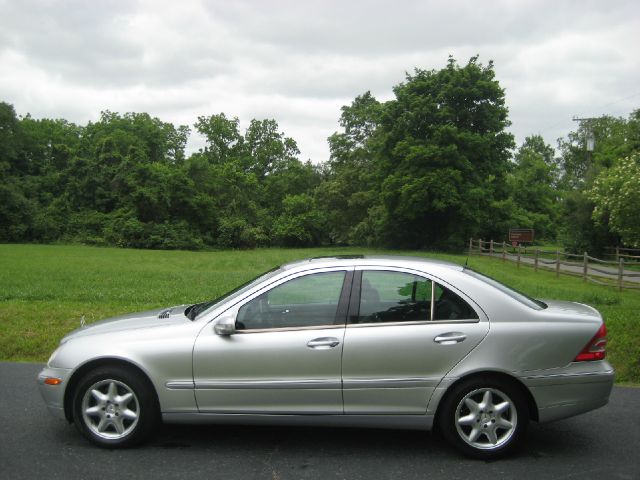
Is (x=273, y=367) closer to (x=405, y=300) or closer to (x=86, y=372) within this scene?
(x=405, y=300)

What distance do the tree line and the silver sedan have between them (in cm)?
2644

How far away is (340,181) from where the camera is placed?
6116cm

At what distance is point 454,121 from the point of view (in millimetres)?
48156

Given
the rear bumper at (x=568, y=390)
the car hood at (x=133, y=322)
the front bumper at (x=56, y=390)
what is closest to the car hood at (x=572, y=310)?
the rear bumper at (x=568, y=390)

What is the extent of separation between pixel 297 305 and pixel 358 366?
28.5 inches

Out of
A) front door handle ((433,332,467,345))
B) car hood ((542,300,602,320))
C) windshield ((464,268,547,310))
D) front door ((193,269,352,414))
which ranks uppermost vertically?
windshield ((464,268,547,310))

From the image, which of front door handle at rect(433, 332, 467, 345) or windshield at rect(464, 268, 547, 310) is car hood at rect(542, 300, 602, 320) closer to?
windshield at rect(464, 268, 547, 310)

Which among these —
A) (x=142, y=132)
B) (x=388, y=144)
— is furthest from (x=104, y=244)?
(x=388, y=144)

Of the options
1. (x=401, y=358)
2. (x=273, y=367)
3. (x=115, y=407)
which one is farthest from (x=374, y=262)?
(x=115, y=407)

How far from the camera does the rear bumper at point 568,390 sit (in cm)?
445

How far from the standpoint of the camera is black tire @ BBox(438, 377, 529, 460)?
4418 mm

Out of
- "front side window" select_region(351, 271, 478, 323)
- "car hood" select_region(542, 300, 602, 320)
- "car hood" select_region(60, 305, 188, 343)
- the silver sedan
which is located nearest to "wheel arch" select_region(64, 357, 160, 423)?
the silver sedan

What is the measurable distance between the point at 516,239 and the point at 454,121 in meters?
12.5

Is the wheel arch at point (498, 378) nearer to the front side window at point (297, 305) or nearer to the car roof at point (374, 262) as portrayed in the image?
the car roof at point (374, 262)
